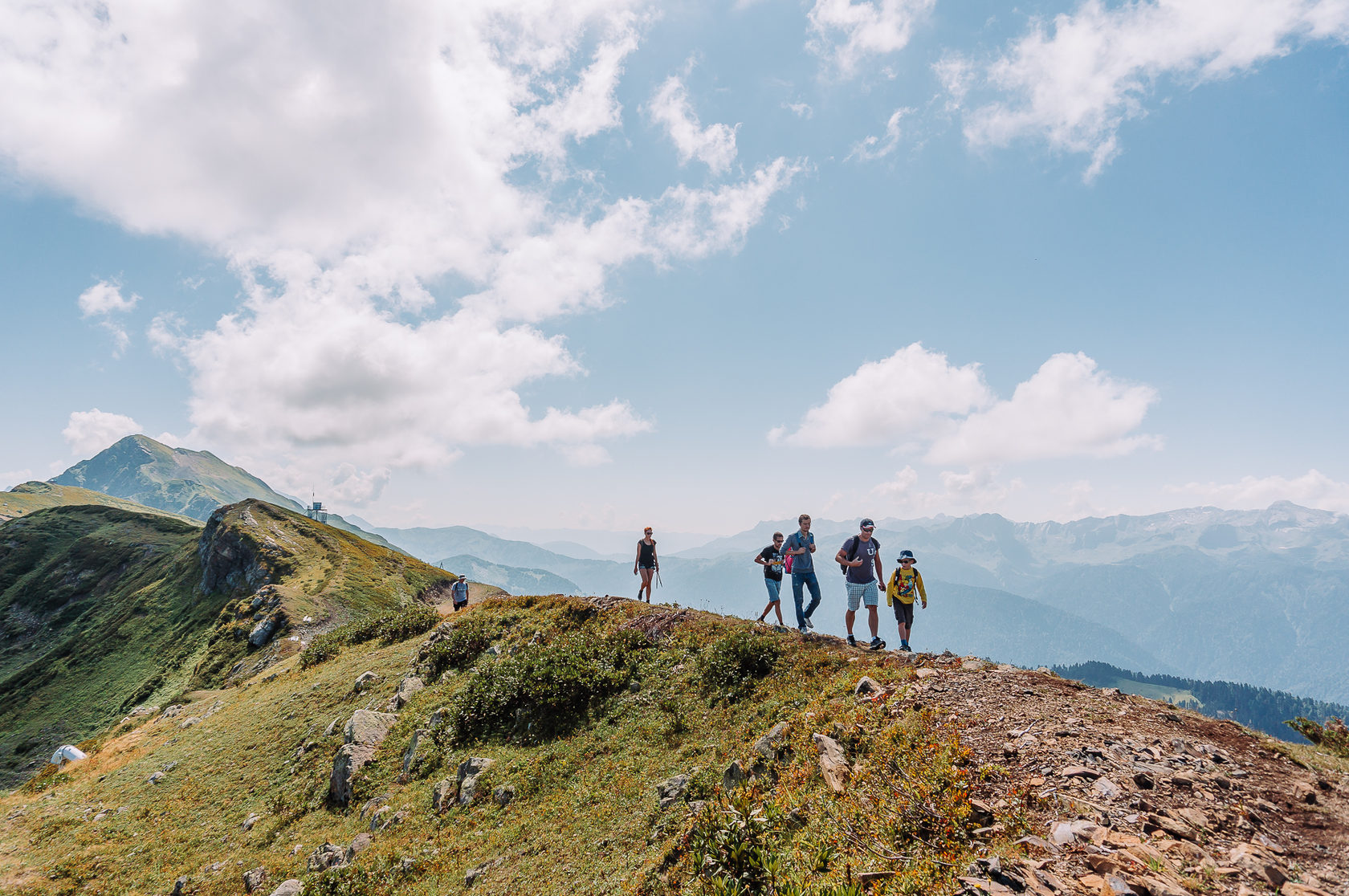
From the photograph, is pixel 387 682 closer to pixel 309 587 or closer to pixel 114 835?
pixel 114 835

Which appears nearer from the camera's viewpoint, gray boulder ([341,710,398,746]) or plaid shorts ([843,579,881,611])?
plaid shorts ([843,579,881,611])

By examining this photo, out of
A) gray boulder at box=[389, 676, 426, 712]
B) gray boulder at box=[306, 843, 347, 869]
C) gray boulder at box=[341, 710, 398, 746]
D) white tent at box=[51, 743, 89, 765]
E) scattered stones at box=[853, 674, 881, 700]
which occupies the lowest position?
white tent at box=[51, 743, 89, 765]

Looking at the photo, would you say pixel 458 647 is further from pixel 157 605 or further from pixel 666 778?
pixel 157 605

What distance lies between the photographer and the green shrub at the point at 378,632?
30.0 m

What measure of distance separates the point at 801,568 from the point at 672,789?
29.1 feet

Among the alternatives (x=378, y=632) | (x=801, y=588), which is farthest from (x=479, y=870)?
(x=378, y=632)

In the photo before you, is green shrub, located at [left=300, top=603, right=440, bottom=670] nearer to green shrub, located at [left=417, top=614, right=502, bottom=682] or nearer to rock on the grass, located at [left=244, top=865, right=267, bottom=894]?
green shrub, located at [left=417, top=614, right=502, bottom=682]

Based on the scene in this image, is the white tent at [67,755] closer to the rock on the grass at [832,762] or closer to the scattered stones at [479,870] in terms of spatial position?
the scattered stones at [479,870]

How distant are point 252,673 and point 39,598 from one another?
100.0 meters

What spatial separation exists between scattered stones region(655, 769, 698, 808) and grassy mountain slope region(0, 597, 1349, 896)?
0.23m

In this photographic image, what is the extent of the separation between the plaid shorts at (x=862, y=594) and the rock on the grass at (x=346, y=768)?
16.1m

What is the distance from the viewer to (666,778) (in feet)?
40.8

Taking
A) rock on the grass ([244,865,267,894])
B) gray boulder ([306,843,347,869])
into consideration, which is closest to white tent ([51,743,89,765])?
rock on the grass ([244,865,267,894])

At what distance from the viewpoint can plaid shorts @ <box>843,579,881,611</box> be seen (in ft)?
54.1
